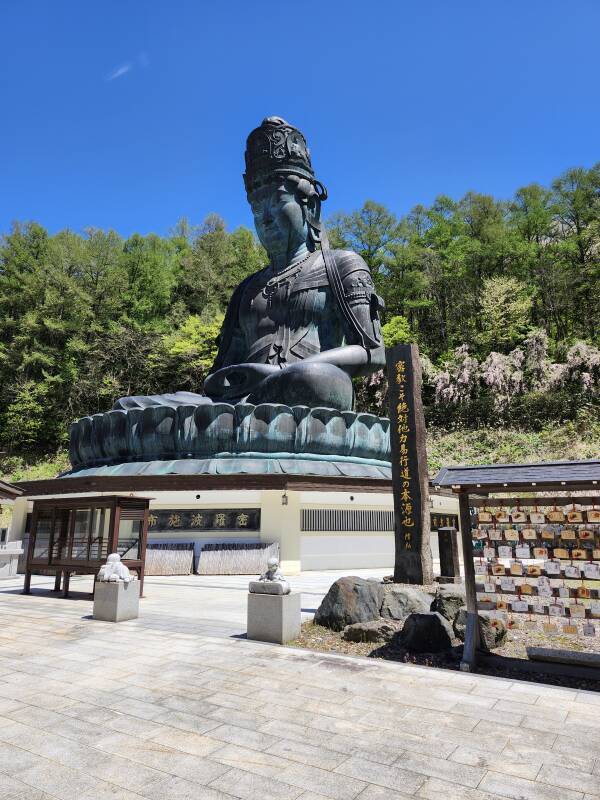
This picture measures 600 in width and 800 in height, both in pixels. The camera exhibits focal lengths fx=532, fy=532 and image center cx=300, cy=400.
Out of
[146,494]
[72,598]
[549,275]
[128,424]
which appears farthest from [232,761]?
[549,275]

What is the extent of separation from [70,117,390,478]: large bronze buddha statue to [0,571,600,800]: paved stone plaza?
811cm

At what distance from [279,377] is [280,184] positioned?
6484mm

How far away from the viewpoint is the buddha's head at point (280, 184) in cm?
1653

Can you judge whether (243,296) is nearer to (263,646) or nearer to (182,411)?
(182,411)

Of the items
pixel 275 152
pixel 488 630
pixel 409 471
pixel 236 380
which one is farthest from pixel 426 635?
pixel 275 152

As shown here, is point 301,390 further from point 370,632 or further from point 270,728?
point 270,728

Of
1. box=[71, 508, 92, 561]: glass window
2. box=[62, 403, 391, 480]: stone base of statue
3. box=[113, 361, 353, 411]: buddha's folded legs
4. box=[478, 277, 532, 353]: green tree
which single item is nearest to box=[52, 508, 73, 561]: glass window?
box=[71, 508, 92, 561]: glass window

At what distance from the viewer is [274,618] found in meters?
5.61

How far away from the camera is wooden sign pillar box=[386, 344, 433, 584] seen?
790 cm

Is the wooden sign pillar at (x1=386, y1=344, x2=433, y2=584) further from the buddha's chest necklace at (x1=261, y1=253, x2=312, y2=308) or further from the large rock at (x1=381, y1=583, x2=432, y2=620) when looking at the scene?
the buddha's chest necklace at (x1=261, y1=253, x2=312, y2=308)

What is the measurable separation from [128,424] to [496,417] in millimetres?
19958

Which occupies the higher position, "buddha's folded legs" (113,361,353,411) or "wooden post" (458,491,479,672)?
"buddha's folded legs" (113,361,353,411)

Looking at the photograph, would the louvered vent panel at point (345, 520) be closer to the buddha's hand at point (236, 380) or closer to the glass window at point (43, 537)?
the buddha's hand at point (236, 380)

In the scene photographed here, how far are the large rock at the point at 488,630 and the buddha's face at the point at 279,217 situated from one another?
1364cm
